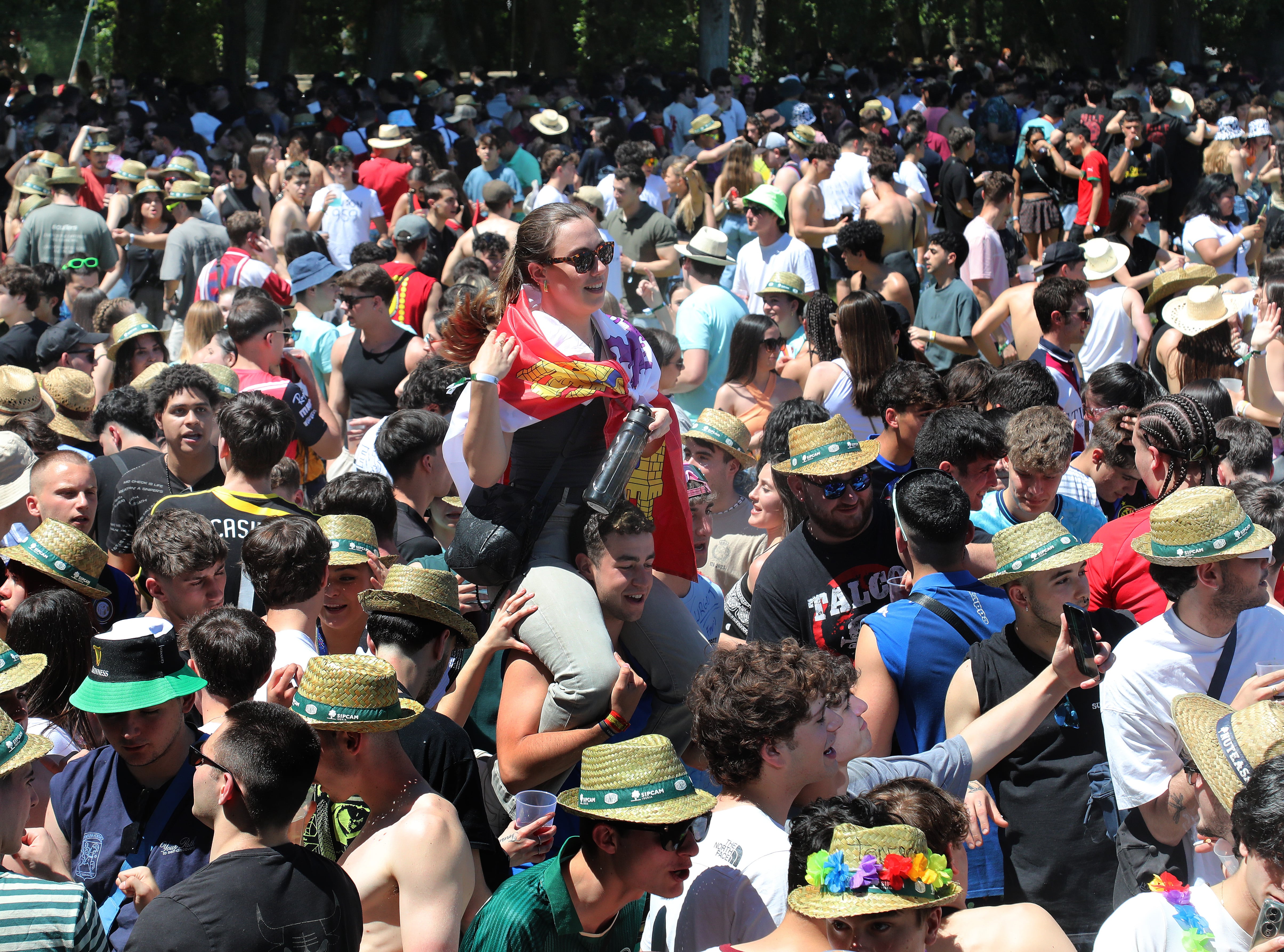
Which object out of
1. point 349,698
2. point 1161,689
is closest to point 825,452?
point 1161,689

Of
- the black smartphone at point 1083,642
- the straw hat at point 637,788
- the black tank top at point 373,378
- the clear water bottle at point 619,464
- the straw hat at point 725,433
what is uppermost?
the clear water bottle at point 619,464

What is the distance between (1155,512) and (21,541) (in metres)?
3.58

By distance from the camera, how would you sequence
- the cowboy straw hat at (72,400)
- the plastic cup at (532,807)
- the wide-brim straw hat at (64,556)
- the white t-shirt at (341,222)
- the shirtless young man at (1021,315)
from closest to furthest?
the plastic cup at (532,807) < the wide-brim straw hat at (64,556) < the cowboy straw hat at (72,400) < the shirtless young man at (1021,315) < the white t-shirt at (341,222)

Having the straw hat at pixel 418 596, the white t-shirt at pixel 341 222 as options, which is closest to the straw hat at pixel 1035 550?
the straw hat at pixel 418 596

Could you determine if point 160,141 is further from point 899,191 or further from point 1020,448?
point 1020,448

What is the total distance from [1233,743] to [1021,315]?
5.42m

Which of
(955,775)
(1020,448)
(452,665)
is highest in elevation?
(1020,448)

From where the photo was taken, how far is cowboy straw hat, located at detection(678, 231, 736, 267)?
322 inches

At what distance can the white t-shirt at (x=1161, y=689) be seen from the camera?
3348mm

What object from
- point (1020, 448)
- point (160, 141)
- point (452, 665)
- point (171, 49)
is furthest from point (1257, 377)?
point (171, 49)

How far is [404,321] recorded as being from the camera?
8.52m

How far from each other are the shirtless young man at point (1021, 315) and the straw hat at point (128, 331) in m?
4.91

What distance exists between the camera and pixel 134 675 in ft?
10.8

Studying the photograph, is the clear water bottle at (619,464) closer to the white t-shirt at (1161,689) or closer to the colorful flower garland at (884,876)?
the colorful flower garland at (884,876)
